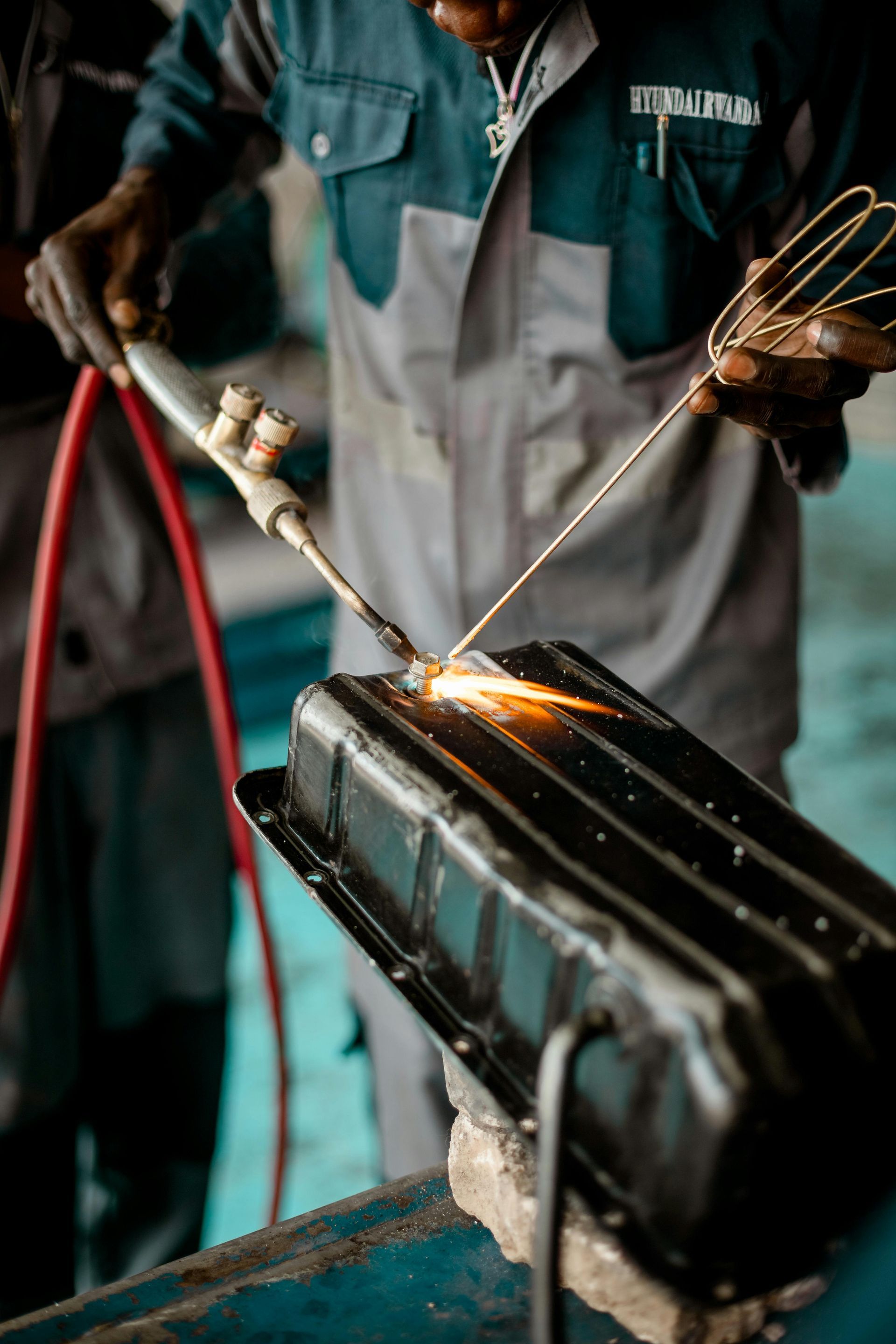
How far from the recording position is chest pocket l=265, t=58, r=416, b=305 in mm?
1185

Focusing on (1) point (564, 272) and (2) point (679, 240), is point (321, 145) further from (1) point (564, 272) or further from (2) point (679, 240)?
(2) point (679, 240)

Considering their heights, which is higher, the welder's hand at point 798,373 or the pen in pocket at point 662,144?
the pen in pocket at point 662,144

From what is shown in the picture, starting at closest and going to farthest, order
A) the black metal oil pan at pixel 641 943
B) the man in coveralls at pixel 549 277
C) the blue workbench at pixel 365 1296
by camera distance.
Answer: the black metal oil pan at pixel 641 943, the blue workbench at pixel 365 1296, the man in coveralls at pixel 549 277

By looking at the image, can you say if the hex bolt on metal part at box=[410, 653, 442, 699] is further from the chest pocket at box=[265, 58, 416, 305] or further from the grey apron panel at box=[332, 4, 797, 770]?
the chest pocket at box=[265, 58, 416, 305]

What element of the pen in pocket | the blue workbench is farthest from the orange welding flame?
the pen in pocket

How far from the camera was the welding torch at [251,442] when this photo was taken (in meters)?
0.90

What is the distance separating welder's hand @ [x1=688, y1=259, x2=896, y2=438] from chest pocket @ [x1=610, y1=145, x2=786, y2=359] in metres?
0.19

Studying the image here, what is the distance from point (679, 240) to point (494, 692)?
0.60 m

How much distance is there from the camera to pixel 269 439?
0.96 metres

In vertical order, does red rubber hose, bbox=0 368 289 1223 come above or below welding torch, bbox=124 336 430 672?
below

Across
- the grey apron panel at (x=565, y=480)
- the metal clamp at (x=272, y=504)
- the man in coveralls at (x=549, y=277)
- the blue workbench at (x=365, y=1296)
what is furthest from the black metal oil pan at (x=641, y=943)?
the grey apron panel at (x=565, y=480)

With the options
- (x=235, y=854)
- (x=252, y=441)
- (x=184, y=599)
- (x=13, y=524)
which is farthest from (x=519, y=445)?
(x=235, y=854)

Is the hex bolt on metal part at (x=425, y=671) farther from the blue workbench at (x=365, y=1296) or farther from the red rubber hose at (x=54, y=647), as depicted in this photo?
the red rubber hose at (x=54, y=647)

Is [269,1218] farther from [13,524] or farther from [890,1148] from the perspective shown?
[890,1148]
